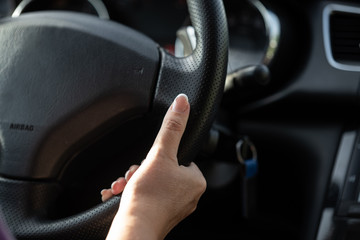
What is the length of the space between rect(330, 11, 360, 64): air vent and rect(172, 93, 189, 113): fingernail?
0.58 meters

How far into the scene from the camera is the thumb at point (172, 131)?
67cm

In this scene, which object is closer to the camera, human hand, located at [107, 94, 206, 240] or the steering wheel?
human hand, located at [107, 94, 206, 240]

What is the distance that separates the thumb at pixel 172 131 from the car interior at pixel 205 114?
36 millimetres

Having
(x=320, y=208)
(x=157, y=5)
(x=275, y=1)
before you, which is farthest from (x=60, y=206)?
(x=157, y=5)

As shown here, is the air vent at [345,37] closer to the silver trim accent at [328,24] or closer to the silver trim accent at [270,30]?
the silver trim accent at [328,24]

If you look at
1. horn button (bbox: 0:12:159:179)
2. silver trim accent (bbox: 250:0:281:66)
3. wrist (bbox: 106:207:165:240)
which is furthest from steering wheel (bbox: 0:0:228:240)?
silver trim accent (bbox: 250:0:281:66)

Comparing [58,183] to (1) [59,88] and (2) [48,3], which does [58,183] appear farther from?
(2) [48,3]

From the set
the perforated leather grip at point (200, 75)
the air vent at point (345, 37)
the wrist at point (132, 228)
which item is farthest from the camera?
the air vent at point (345, 37)

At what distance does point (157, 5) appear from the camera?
2.65 meters

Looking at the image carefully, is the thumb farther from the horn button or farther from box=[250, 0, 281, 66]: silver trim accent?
box=[250, 0, 281, 66]: silver trim accent

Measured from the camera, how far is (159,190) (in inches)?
25.9

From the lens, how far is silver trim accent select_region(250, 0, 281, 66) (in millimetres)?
1182

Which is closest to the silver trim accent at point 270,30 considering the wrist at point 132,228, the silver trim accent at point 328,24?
the silver trim accent at point 328,24

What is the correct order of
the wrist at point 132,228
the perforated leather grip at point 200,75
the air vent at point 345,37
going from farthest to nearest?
the air vent at point 345,37 → the perforated leather grip at point 200,75 → the wrist at point 132,228
